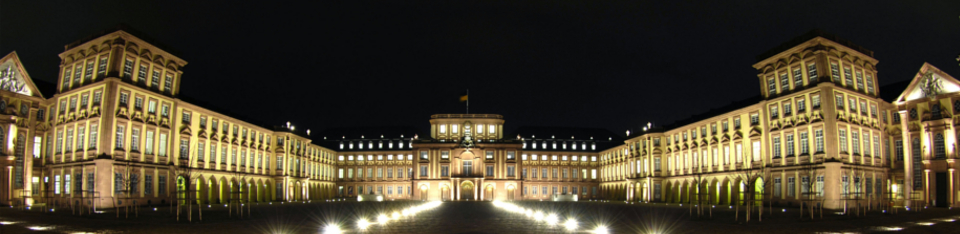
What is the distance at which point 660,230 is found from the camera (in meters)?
24.7

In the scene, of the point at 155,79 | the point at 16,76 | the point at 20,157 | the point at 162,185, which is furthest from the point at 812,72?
the point at 16,76

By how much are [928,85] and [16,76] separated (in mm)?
76507

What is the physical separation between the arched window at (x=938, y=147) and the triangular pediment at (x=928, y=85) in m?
3.57

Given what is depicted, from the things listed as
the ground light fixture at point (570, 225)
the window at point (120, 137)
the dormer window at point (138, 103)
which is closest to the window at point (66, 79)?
the dormer window at point (138, 103)

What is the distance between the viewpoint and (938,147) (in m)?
49.8

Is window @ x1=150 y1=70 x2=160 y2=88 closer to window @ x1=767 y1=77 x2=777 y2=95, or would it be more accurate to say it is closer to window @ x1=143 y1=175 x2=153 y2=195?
window @ x1=143 y1=175 x2=153 y2=195

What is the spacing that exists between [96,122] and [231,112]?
22.6 meters

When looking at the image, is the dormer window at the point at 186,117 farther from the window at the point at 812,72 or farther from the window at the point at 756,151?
the window at the point at 812,72

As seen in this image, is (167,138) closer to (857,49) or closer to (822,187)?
(822,187)

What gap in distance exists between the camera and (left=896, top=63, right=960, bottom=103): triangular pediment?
49.5 meters

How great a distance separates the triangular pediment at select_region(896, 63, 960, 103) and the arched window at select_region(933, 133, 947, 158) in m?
3.57

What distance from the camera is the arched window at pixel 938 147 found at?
49531mm

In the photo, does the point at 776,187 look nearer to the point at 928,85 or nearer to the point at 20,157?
the point at 928,85

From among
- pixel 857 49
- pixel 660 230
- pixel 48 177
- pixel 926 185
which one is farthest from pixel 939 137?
pixel 48 177
